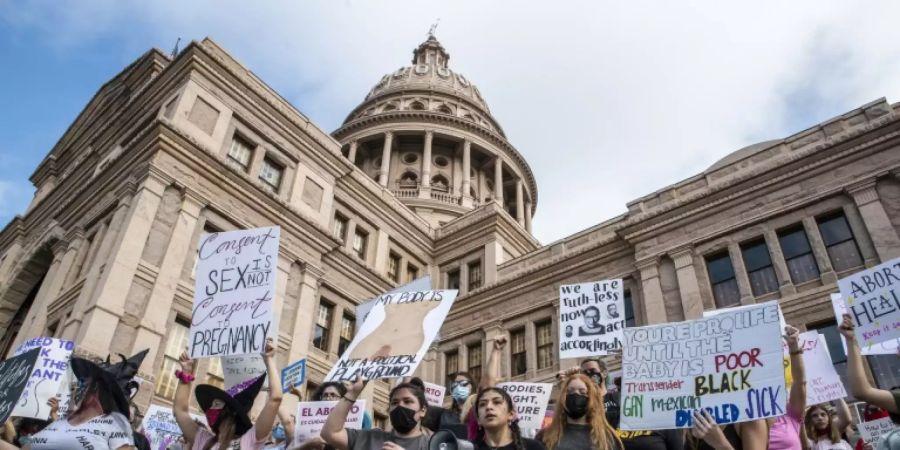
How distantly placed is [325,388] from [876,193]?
16.5 m

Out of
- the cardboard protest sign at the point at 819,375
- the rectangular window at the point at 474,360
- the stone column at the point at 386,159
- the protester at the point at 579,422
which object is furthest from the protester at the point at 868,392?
the stone column at the point at 386,159

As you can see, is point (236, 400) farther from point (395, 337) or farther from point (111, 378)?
point (395, 337)

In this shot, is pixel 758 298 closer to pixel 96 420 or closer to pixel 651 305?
pixel 651 305

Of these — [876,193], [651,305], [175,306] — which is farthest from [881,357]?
[175,306]

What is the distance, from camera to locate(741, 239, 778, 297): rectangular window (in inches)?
703

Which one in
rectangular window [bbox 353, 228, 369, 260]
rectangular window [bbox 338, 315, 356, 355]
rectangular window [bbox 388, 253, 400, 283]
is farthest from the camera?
rectangular window [bbox 388, 253, 400, 283]

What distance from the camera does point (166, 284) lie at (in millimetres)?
17266

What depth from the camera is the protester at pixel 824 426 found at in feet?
22.2

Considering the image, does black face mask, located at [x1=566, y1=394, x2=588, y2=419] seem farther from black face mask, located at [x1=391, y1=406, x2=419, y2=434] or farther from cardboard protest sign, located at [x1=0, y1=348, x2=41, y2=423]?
cardboard protest sign, located at [x1=0, y1=348, x2=41, y2=423]

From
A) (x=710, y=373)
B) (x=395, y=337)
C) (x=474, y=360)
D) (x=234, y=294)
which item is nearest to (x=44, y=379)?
(x=234, y=294)

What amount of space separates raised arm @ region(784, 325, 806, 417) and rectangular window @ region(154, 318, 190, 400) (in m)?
14.4

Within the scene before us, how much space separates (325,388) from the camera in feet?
24.8

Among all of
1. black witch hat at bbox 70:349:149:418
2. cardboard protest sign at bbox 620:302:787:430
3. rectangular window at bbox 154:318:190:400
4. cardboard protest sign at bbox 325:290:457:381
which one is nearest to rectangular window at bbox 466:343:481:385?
rectangular window at bbox 154:318:190:400

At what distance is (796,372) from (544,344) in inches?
684
